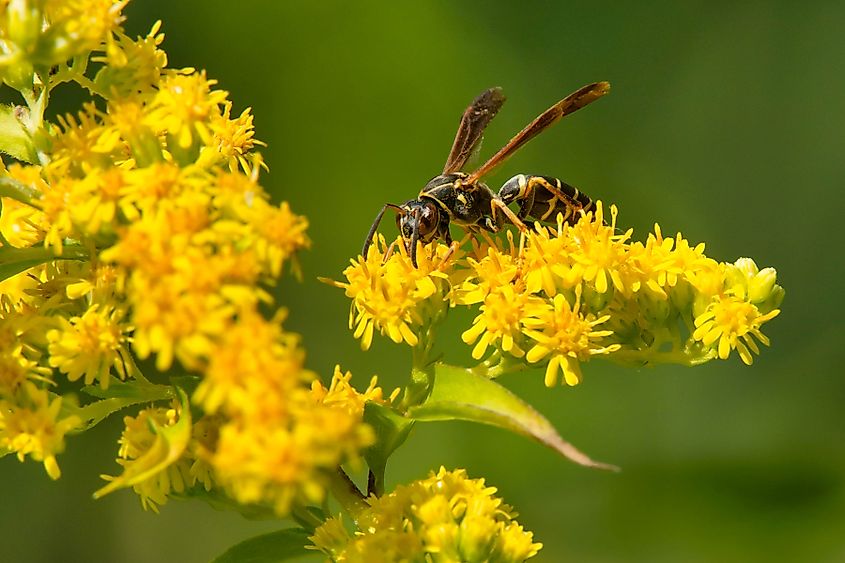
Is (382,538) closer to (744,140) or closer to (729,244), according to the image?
(729,244)

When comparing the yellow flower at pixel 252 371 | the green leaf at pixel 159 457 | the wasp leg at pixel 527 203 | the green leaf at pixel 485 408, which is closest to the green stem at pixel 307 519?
the green leaf at pixel 485 408

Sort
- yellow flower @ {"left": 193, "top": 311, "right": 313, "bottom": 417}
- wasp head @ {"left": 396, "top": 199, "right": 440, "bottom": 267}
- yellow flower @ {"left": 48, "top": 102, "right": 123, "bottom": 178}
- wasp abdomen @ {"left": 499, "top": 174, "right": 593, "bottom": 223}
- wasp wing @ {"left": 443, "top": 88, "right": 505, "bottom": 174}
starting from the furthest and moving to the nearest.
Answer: wasp wing @ {"left": 443, "top": 88, "right": 505, "bottom": 174}
wasp abdomen @ {"left": 499, "top": 174, "right": 593, "bottom": 223}
wasp head @ {"left": 396, "top": 199, "right": 440, "bottom": 267}
yellow flower @ {"left": 48, "top": 102, "right": 123, "bottom": 178}
yellow flower @ {"left": 193, "top": 311, "right": 313, "bottom": 417}

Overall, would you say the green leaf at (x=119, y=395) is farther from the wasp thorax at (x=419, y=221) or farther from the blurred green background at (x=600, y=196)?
the blurred green background at (x=600, y=196)

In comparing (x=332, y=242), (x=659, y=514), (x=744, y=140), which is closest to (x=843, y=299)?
(x=744, y=140)

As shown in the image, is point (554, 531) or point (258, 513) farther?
point (554, 531)

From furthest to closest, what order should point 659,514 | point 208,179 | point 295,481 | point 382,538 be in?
point 659,514
point 382,538
point 208,179
point 295,481

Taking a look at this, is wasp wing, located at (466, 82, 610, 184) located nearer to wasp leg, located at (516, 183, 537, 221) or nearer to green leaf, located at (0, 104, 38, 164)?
wasp leg, located at (516, 183, 537, 221)

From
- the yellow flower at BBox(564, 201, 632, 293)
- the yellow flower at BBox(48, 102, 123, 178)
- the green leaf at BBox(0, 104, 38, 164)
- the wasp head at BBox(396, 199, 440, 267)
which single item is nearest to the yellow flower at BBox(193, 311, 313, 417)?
the yellow flower at BBox(48, 102, 123, 178)
